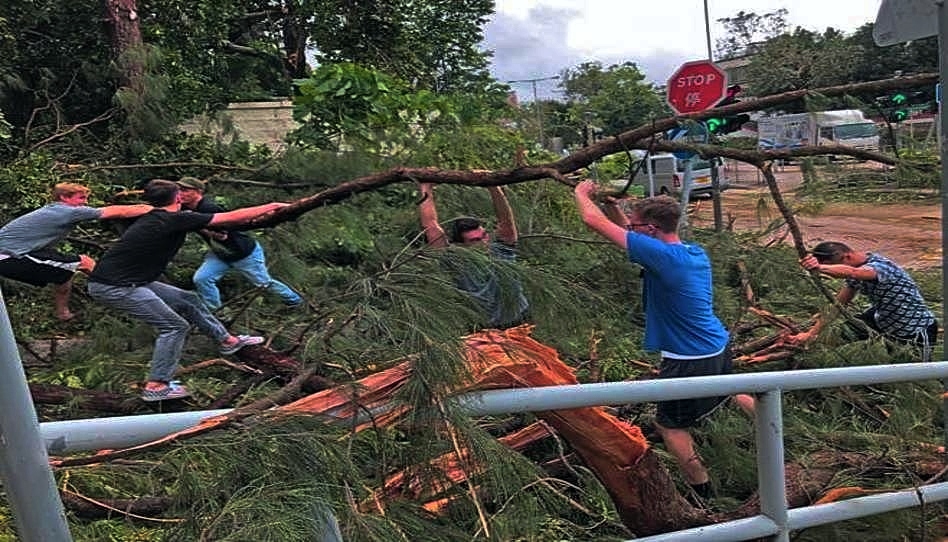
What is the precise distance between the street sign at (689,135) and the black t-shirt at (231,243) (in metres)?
2.59

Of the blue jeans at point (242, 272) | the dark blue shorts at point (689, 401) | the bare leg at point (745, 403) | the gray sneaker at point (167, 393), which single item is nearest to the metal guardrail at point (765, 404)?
the dark blue shorts at point (689, 401)

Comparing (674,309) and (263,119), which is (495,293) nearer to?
(674,309)

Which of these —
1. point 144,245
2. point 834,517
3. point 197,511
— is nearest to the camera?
point 197,511

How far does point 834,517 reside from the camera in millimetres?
2494

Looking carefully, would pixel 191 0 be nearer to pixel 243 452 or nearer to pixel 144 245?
pixel 144 245

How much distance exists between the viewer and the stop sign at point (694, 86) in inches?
245

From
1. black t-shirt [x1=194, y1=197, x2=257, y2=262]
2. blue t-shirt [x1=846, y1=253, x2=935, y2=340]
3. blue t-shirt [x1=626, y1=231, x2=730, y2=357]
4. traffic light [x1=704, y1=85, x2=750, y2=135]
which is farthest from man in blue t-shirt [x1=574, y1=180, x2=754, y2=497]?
black t-shirt [x1=194, y1=197, x2=257, y2=262]

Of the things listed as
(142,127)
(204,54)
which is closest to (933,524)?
(142,127)

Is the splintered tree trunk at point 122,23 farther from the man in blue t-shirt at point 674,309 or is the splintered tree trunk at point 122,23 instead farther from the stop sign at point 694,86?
the man in blue t-shirt at point 674,309

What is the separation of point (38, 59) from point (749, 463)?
29.0 feet

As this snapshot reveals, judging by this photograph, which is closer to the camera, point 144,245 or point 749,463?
point 749,463

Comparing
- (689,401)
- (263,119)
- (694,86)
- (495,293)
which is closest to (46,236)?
(495,293)

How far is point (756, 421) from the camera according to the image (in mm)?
2297

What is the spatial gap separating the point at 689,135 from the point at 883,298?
182cm
